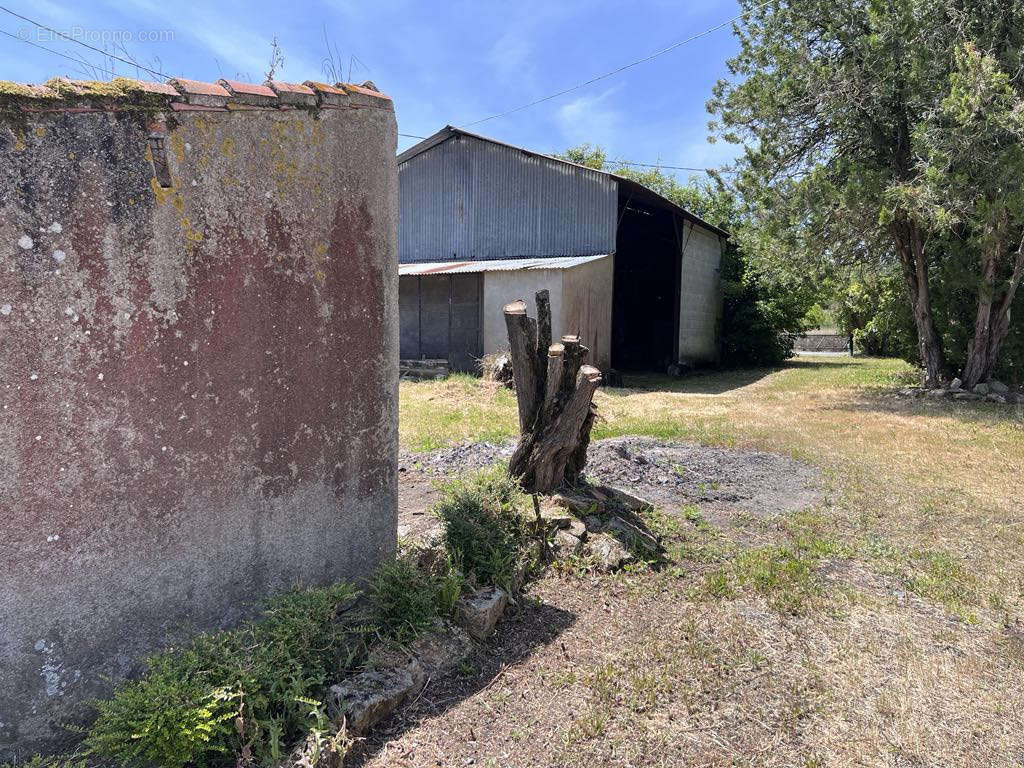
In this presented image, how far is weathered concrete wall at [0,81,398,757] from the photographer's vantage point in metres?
2.51

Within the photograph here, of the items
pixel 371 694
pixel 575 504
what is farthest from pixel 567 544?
pixel 371 694

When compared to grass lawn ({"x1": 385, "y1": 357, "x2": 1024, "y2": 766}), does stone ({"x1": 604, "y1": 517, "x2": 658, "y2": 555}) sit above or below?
above

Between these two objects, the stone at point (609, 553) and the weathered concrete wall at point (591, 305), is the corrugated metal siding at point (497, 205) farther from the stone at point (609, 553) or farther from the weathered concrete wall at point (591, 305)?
the stone at point (609, 553)

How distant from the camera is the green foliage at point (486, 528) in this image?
4.16 meters

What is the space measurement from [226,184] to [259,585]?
204cm

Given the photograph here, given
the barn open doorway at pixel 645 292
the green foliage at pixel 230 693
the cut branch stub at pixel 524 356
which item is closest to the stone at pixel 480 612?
the green foliage at pixel 230 693

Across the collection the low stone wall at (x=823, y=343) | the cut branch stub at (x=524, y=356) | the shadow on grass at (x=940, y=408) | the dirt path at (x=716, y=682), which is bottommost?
the dirt path at (x=716, y=682)

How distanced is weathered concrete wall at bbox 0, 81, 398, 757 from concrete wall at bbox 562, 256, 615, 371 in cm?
1224

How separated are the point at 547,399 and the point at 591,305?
11887 millimetres

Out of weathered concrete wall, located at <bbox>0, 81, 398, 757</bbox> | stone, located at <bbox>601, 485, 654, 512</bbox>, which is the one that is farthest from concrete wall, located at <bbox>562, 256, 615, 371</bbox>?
weathered concrete wall, located at <bbox>0, 81, 398, 757</bbox>

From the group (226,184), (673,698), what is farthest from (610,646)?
(226,184)

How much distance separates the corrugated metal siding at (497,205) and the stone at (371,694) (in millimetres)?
15470

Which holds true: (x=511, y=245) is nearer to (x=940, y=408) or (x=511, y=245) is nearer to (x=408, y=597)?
(x=940, y=408)

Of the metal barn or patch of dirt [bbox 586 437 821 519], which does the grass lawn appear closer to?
patch of dirt [bbox 586 437 821 519]
